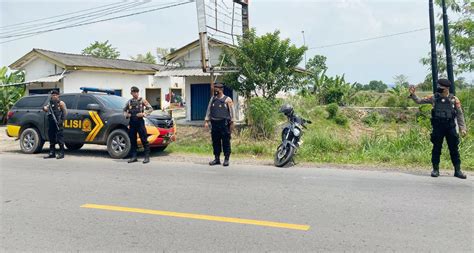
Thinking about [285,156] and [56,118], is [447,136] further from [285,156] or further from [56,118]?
[56,118]

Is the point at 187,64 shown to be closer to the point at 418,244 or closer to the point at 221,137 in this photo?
the point at 221,137

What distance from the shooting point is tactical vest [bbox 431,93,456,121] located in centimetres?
725

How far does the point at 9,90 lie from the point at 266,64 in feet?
58.5

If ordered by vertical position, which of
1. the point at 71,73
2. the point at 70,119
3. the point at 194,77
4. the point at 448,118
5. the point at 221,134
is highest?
the point at 71,73

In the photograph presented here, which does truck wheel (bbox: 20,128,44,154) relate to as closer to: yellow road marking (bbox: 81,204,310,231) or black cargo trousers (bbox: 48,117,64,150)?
black cargo trousers (bbox: 48,117,64,150)

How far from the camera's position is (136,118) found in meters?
9.50

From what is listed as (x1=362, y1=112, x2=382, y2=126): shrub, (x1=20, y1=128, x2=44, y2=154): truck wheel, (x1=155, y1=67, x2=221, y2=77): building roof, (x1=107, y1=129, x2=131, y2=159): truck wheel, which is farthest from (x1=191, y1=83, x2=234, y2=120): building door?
(x1=107, y1=129, x2=131, y2=159): truck wheel

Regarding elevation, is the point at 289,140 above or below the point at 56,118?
below

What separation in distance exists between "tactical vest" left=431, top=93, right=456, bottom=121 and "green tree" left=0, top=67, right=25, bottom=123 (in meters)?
24.0

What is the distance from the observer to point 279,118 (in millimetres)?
15141

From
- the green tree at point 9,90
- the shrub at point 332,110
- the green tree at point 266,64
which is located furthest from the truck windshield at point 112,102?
the green tree at point 9,90

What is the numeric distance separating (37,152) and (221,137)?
5.84 metres

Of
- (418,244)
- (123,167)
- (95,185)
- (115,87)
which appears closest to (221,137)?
(123,167)

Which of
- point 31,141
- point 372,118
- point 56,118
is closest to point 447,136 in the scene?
point 56,118
